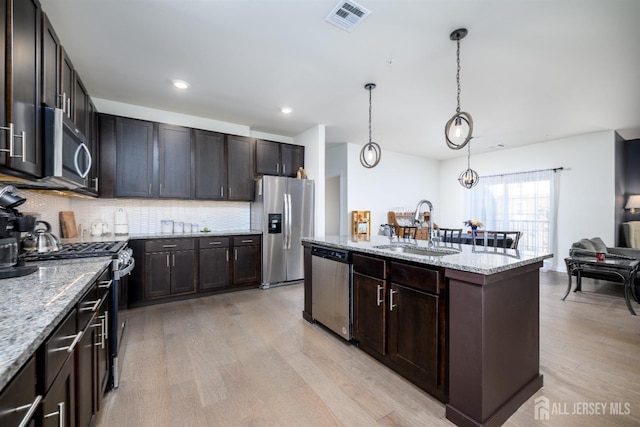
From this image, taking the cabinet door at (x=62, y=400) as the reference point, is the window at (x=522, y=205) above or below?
above

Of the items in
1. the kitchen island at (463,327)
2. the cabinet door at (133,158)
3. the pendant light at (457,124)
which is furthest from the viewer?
the cabinet door at (133,158)

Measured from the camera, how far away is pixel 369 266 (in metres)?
2.28

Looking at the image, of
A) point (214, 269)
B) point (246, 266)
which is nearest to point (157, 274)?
point (214, 269)

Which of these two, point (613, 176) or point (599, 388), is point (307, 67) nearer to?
point (599, 388)

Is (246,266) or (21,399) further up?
(21,399)

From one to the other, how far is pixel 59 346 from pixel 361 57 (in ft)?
9.58

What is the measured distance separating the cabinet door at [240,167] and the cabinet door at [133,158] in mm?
1077

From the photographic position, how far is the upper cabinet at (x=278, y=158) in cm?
467

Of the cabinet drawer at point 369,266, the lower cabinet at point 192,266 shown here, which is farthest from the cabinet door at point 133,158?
the cabinet drawer at point 369,266

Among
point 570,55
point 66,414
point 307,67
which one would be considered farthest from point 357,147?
point 66,414

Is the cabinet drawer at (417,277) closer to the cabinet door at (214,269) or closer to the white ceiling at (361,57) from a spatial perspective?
the white ceiling at (361,57)

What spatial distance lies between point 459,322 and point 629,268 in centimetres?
351

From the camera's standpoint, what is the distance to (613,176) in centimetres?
498

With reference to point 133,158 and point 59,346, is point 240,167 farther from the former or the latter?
point 59,346
